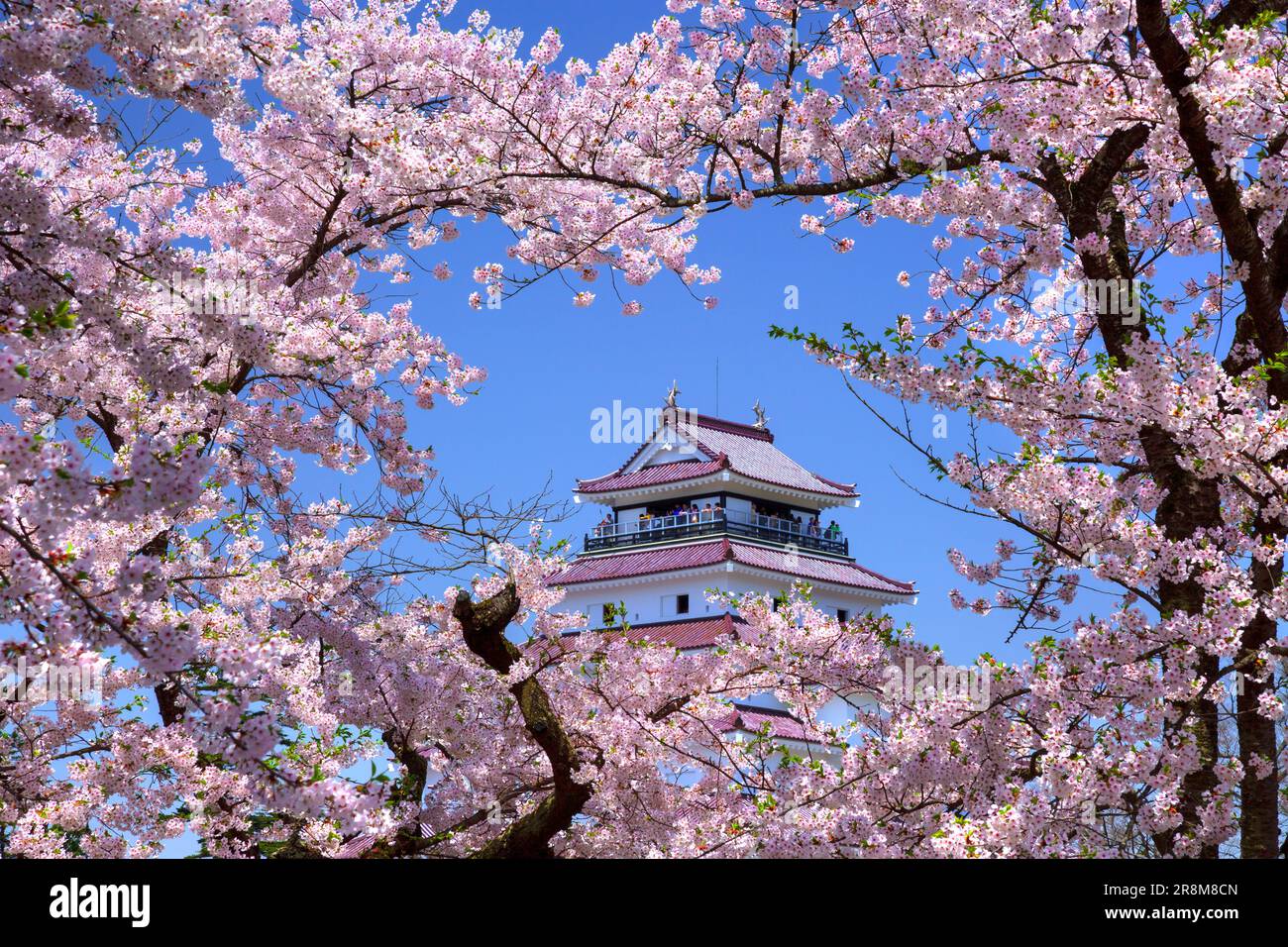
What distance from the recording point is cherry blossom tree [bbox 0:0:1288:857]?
4375 mm

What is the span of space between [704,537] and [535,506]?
23.9m

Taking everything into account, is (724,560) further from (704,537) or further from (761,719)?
(761,719)

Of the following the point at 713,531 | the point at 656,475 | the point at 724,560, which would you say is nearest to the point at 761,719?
the point at 724,560

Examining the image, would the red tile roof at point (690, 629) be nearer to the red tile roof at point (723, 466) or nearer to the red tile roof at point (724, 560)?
the red tile roof at point (724, 560)

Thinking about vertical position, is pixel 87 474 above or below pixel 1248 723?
above

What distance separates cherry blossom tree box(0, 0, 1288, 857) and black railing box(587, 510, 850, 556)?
2092 cm

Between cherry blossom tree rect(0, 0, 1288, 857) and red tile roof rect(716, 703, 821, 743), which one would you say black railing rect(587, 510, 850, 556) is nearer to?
red tile roof rect(716, 703, 821, 743)

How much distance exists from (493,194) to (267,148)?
1.84 metres

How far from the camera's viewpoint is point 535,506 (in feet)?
25.0

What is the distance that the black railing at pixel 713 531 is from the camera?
31531 mm
